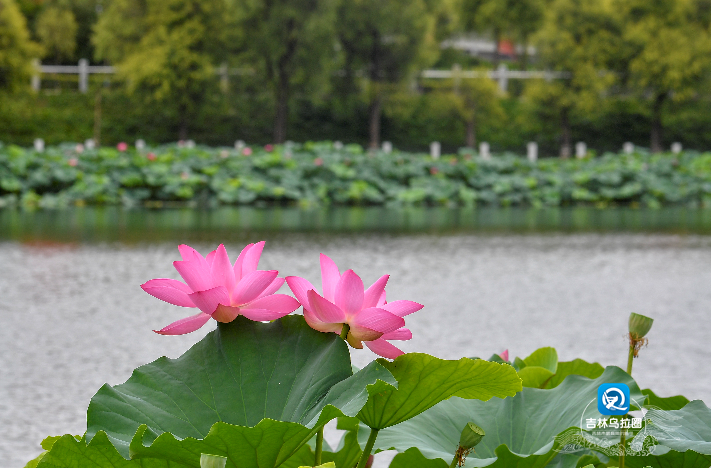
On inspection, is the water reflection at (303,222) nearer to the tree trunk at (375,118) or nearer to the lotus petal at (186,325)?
the lotus petal at (186,325)

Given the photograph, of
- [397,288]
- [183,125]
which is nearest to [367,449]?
[397,288]

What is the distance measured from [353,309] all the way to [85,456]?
332 millimetres

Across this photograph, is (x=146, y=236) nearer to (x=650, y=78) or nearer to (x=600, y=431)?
(x=600, y=431)

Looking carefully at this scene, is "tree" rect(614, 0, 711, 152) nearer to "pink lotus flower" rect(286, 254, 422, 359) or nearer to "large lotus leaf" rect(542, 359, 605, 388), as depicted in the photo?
"large lotus leaf" rect(542, 359, 605, 388)

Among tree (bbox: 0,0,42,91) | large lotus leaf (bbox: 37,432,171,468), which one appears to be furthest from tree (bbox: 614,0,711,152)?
large lotus leaf (bbox: 37,432,171,468)

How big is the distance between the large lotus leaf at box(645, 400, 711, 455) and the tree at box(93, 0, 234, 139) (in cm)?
2462

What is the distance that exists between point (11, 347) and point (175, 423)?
270 cm

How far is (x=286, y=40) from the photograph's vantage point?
24.0 m

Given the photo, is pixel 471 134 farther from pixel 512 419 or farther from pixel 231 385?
pixel 231 385

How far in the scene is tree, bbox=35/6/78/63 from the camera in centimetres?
3494

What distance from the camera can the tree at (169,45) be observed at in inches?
992

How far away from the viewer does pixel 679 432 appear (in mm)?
1107

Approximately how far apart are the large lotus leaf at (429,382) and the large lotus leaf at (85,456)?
0.28 metres

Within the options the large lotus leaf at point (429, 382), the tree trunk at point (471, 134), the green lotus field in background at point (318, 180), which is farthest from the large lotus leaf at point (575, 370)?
the tree trunk at point (471, 134)
